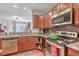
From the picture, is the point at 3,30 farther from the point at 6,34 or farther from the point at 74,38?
the point at 74,38

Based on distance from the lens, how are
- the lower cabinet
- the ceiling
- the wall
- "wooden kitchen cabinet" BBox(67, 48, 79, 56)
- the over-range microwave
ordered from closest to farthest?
1. "wooden kitchen cabinet" BBox(67, 48, 79, 56)
2. the ceiling
3. the over-range microwave
4. the wall
5. the lower cabinet

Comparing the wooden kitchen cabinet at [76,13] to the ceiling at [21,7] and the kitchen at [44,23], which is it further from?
the ceiling at [21,7]

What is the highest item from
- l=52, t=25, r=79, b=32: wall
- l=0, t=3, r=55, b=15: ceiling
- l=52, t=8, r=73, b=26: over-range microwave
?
l=0, t=3, r=55, b=15: ceiling

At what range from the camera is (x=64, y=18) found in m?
1.60

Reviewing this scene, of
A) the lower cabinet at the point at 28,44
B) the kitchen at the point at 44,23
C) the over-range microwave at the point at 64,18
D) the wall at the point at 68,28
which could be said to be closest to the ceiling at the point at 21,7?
the kitchen at the point at 44,23

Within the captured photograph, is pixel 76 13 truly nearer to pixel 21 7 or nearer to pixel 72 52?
pixel 72 52

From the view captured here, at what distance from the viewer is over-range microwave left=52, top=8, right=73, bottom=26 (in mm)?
1469

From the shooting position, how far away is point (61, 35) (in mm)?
1657

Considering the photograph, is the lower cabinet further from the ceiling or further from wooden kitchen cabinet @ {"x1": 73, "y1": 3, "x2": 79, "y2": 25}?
wooden kitchen cabinet @ {"x1": 73, "y1": 3, "x2": 79, "y2": 25}

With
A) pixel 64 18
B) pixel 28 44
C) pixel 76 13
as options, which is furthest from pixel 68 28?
pixel 28 44

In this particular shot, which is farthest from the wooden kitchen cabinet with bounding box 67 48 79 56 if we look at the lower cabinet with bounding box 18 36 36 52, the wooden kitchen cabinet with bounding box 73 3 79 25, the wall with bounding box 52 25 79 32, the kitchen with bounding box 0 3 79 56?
the lower cabinet with bounding box 18 36 36 52

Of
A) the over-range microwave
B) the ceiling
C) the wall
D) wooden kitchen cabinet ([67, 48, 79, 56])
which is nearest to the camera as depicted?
wooden kitchen cabinet ([67, 48, 79, 56])

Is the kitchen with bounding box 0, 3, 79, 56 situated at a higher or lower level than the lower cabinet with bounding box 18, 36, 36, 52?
higher

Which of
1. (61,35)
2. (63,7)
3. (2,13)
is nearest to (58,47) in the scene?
(61,35)
